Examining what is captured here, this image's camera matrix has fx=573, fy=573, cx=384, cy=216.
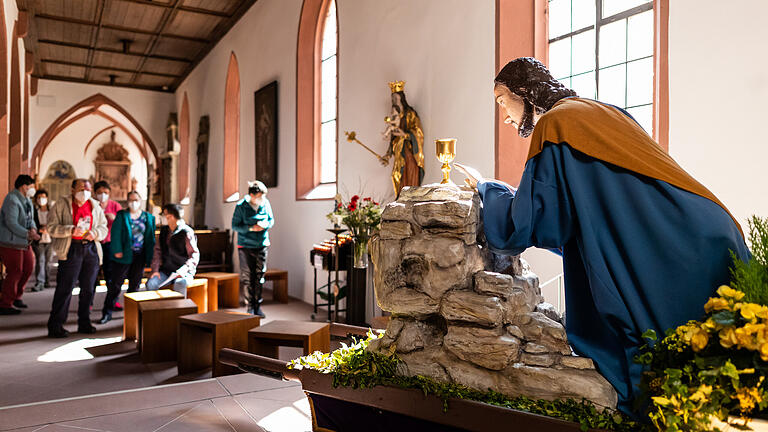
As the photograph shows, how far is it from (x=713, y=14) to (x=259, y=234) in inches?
224

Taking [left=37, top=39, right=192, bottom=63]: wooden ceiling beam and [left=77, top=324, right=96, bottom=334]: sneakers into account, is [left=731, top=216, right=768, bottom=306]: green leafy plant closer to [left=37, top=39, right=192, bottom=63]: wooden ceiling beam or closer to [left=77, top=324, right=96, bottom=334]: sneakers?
[left=77, top=324, right=96, bottom=334]: sneakers

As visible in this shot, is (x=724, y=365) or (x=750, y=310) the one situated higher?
(x=750, y=310)

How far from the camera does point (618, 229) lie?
2162mm

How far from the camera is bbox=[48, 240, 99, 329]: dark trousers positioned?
247 inches

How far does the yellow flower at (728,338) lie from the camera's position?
1.65 m

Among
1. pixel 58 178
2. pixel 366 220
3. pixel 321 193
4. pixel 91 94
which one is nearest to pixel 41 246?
pixel 321 193

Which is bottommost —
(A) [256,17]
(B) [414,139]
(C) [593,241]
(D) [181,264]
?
(D) [181,264]

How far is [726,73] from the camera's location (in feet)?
11.1

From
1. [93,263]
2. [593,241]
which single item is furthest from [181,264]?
[593,241]

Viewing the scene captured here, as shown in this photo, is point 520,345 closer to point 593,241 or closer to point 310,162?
point 593,241

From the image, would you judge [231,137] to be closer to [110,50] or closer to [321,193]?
[110,50]

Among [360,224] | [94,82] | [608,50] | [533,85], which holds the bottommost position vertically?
[360,224]

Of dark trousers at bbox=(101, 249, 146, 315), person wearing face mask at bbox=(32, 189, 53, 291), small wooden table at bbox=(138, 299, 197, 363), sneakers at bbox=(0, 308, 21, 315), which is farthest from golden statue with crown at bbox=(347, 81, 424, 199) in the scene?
person wearing face mask at bbox=(32, 189, 53, 291)

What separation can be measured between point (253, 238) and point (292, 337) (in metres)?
3.54
